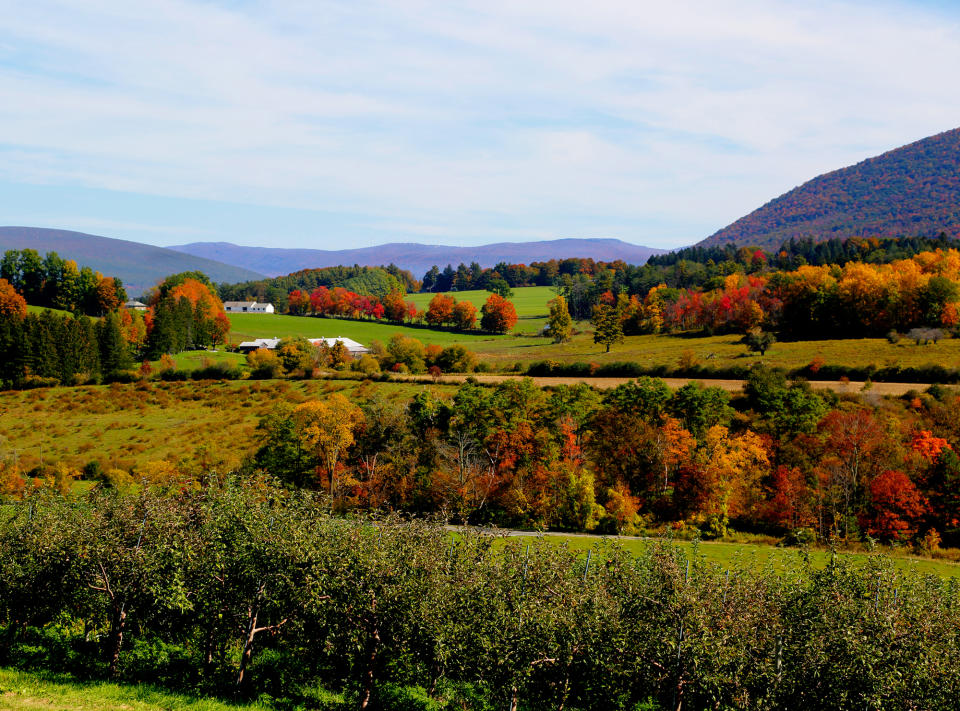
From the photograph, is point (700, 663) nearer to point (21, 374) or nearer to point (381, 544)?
point (381, 544)

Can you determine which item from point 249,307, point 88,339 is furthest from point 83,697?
point 249,307

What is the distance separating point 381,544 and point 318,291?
591 ft

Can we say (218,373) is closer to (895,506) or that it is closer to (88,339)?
(88,339)

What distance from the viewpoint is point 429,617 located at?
18.4 meters

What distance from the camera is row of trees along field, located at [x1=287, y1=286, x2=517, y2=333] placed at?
146 meters

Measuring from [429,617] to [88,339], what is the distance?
91095 millimetres

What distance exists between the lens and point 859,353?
266ft

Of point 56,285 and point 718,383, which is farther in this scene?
point 56,285

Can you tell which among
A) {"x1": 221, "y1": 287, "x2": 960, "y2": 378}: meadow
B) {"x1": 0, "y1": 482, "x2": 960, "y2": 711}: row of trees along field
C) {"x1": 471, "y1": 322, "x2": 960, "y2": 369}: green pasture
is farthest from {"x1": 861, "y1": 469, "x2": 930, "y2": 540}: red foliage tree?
{"x1": 471, "y1": 322, "x2": 960, "y2": 369}: green pasture

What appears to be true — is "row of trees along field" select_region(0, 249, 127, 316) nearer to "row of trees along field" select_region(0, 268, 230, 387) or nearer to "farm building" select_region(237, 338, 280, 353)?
"row of trees along field" select_region(0, 268, 230, 387)

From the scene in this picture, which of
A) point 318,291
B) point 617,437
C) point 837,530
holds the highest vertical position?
point 318,291

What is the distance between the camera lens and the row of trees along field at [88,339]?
8462 centimetres

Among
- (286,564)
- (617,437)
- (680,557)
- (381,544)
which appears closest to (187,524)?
(286,564)

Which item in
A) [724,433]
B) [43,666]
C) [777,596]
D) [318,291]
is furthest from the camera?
[318,291]
